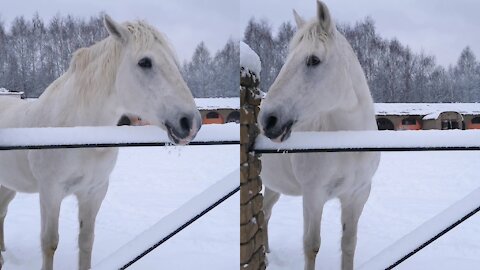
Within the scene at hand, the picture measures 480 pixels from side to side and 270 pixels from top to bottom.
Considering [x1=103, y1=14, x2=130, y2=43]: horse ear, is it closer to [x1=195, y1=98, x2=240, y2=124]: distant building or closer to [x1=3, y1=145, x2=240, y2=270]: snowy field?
[x1=3, y1=145, x2=240, y2=270]: snowy field

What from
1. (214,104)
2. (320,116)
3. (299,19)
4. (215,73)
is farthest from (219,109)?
(299,19)

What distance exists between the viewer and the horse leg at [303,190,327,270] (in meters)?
1.70

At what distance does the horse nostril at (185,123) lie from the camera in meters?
1.37

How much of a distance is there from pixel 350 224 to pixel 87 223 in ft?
4.27

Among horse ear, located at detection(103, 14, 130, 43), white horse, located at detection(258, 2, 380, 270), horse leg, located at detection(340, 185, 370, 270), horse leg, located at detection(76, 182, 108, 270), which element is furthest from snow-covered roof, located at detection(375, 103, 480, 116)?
horse leg, located at detection(76, 182, 108, 270)

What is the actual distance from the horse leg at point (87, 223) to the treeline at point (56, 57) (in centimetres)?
78

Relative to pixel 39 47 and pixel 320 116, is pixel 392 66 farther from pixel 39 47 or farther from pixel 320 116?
pixel 39 47

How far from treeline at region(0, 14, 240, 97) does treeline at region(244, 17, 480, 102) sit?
227mm

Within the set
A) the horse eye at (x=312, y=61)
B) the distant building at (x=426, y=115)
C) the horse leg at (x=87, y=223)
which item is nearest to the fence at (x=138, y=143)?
the horse eye at (x=312, y=61)

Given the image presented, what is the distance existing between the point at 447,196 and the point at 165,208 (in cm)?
268

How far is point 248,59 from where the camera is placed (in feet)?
4.45

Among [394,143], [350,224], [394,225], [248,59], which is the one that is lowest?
[394,225]

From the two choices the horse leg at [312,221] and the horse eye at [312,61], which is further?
the horse leg at [312,221]

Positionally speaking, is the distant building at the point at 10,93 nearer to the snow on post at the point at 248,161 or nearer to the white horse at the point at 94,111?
the white horse at the point at 94,111
